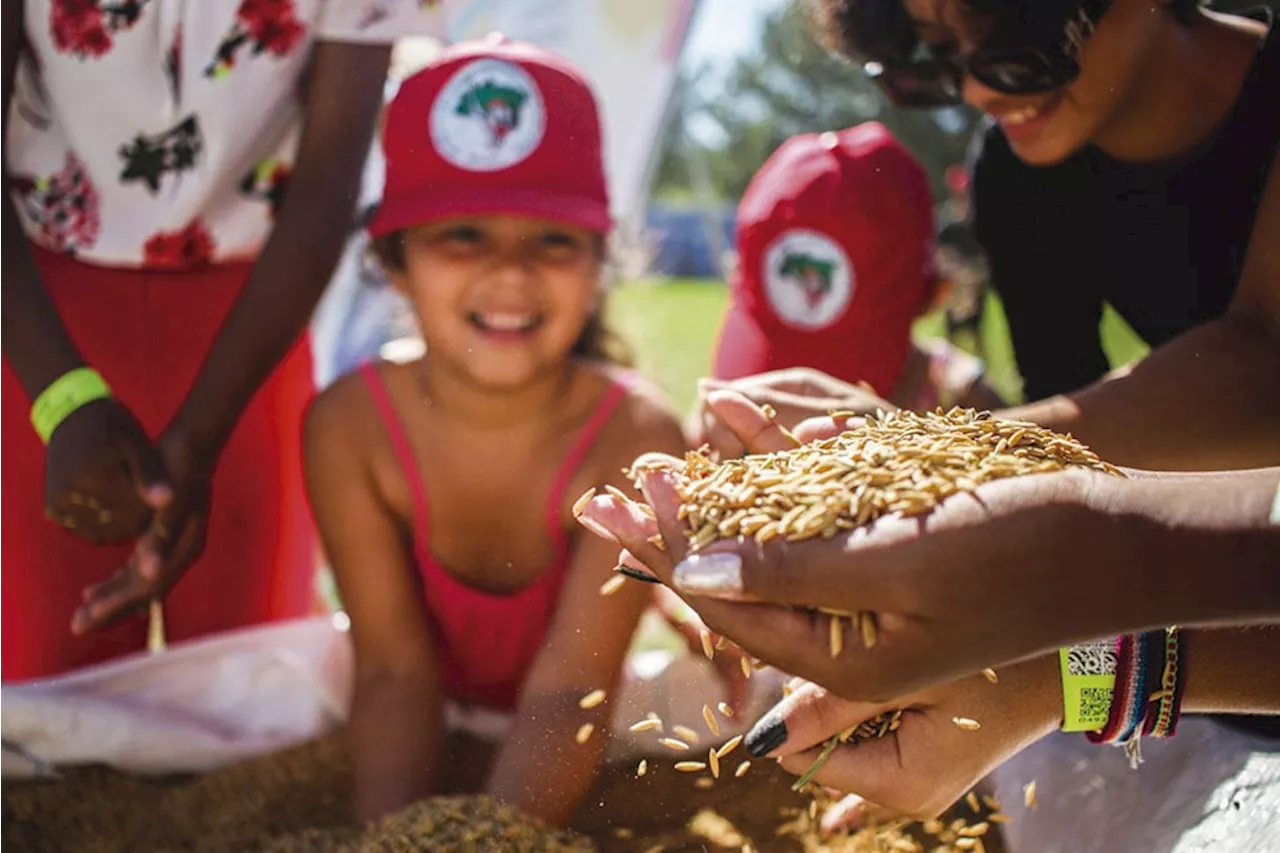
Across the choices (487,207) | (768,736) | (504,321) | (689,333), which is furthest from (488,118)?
(689,333)

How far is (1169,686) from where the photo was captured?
4.55ft

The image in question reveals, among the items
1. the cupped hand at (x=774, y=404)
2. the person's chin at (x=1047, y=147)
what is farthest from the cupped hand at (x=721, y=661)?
the person's chin at (x=1047, y=147)

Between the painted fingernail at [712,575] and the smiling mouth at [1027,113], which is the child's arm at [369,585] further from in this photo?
the smiling mouth at [1027,113]

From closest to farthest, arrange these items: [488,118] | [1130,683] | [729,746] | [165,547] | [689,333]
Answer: [1130,683] → [729,746] → [165,547] → [488,118] → [689,333]

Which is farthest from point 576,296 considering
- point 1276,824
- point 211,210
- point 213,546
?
point 1276,824

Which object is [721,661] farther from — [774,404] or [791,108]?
[791,108]

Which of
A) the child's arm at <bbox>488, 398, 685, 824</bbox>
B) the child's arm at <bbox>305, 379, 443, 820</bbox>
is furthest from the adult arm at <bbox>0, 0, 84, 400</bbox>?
the child's arm at <bbox>488, 398, 685, 824</bbox>

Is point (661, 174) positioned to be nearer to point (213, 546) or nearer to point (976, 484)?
point (213, 546)

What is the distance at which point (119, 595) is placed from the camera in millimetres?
1999

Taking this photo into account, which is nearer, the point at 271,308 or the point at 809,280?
the point at 271,308

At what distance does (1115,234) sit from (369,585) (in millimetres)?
1406

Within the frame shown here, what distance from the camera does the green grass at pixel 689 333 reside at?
8.28 feet

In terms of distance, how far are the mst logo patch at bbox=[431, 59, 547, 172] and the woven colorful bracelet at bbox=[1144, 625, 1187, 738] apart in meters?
1.27

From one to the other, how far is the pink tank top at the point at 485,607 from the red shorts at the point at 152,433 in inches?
11.0
